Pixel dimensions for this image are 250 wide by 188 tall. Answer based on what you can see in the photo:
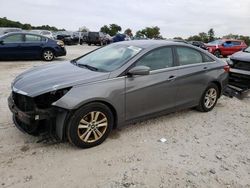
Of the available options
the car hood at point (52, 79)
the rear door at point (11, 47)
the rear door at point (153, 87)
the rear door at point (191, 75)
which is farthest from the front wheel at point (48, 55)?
the rear door at point (153, 87)

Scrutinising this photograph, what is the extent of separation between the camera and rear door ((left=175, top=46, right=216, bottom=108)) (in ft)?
16.7

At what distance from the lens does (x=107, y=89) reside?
3996 mm

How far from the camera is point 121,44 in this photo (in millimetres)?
5191

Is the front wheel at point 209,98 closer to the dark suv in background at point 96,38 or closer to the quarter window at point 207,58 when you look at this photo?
the quarter window at point 207,58

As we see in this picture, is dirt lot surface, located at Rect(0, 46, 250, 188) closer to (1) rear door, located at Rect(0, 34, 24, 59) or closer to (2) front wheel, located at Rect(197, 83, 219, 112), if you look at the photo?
(2) front wheel, located at Rect(197, 83, 219, 112)

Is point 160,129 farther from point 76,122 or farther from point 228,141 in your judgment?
point 76,122

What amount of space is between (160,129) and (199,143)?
29.4 inches

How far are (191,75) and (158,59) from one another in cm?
86

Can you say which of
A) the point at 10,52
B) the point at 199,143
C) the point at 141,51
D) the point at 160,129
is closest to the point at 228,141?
the point at 199,143

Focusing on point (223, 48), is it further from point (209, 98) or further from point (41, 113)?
point (41, 113)

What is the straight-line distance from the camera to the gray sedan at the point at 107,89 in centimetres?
374

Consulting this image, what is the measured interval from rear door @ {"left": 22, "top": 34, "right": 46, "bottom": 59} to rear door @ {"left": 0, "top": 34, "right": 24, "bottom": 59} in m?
0.22

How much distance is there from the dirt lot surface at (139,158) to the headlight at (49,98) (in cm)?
66

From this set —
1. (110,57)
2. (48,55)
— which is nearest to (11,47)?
(48,55)
